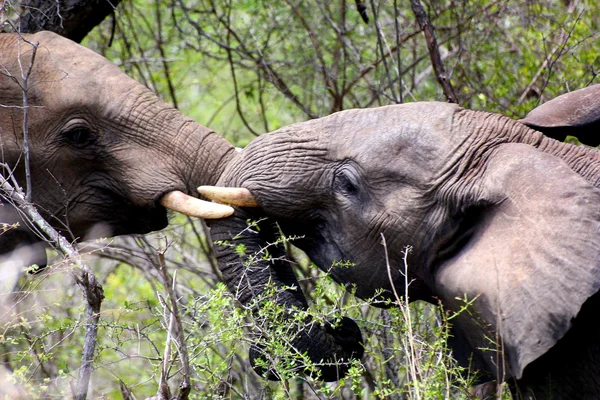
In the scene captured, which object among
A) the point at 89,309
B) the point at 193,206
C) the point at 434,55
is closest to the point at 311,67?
the point at 434,55

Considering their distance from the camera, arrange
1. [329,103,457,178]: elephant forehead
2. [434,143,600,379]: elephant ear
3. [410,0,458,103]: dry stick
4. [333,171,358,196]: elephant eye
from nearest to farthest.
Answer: [434,143,600,379]: elephant ear
[329,103,457,178]: elephant forehead
[333,171,358,196]: elephant eye
[410,0,458,103]: dry stick

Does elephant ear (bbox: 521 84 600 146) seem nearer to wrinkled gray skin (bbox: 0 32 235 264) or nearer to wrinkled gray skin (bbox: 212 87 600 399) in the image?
wrinkled gray skin (bbox: 212 87 600 399)

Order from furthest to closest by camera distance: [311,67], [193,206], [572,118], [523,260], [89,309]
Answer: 1. [311,67]
2. [193,206]
3. [572,118]
4. [89,309]
5. [523,260]

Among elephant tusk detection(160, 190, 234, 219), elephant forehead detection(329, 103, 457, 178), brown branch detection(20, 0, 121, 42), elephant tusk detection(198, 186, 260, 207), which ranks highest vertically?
brown branch detection(20, 0, 121, 42)

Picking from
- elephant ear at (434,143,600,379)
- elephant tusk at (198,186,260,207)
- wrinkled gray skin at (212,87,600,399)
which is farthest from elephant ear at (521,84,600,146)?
elephant tusk at (198,186,260,207)

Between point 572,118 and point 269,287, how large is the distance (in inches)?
50.8

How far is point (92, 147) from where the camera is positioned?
442 cm

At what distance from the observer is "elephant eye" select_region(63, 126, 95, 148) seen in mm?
4391

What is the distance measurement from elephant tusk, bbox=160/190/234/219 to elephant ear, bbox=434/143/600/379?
0.85 meters

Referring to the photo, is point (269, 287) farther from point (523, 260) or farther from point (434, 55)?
point (434, 55)

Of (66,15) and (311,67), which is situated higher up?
(66,15)

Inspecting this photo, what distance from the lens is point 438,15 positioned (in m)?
6.11

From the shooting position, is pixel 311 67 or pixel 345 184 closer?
pixel 345 184

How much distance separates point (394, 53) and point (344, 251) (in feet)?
10.2
